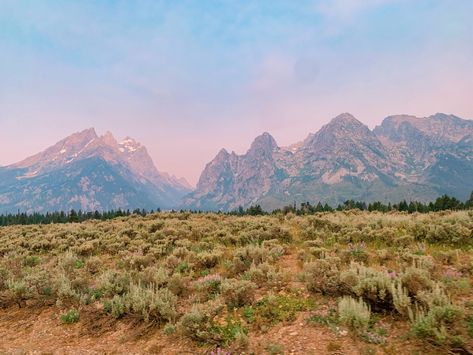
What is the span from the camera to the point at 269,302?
8453 mm

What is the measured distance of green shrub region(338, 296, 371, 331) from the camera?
660 centimetres

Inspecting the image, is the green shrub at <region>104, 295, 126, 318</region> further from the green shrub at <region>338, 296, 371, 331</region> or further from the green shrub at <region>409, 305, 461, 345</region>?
the green shrub at <region>409, 305, 461, 345</region>

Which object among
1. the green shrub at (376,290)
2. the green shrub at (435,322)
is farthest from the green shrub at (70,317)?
the green shrub at (435,322)

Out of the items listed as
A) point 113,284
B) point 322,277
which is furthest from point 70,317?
point 322,277

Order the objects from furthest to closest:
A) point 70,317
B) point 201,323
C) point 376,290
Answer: point 70,317
point 201,323
point 376,290

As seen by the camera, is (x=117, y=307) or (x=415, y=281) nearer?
(x=415, y=281)

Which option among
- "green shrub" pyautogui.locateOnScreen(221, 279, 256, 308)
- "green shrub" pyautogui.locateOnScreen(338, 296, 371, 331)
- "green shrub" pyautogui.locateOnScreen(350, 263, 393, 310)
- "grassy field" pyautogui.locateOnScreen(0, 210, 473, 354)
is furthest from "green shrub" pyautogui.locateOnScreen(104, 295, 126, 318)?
"green shrub" pyautogui.locateOnScreen(350, 263, 393, 310)

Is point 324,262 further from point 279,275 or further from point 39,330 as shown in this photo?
point 39,330

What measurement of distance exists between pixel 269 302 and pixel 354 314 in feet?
7.91

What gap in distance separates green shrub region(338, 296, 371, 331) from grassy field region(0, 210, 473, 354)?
0.07ft

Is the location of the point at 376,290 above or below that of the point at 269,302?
above

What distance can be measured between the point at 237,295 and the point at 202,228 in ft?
37.5

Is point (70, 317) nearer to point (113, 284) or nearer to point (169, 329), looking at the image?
point (113, 284)

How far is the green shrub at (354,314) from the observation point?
660 cm
